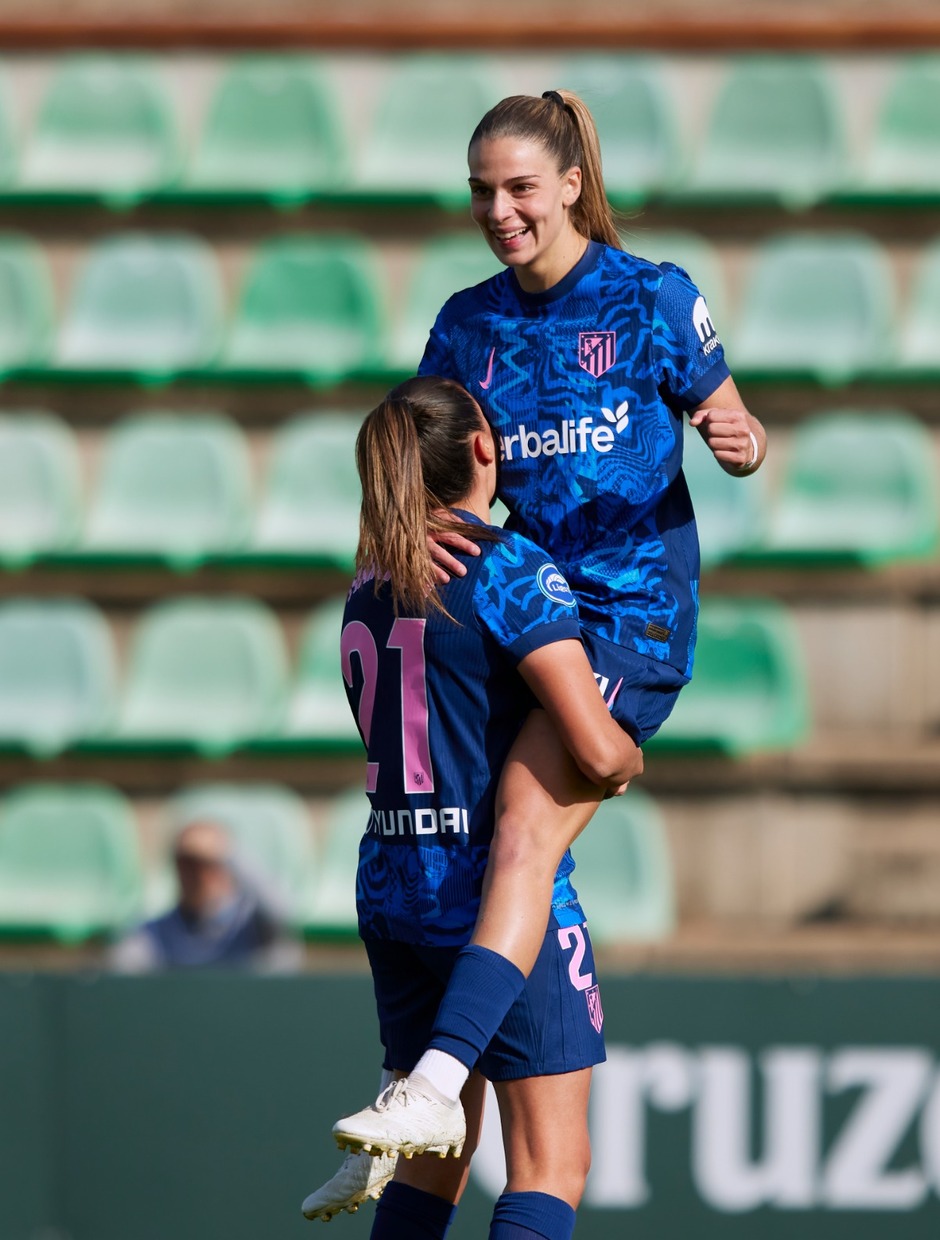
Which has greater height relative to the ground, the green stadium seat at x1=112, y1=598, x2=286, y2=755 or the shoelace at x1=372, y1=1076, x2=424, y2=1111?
the green stadium seat at x1=112, y1=598, x2=286, y2=755

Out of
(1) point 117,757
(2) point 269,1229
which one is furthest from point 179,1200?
(1) point 117,757

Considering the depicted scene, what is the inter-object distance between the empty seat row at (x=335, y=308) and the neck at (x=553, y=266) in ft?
11.7

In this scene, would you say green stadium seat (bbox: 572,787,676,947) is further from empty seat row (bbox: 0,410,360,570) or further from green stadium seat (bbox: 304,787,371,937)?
empty seat row (bbox: 0,410,360,570)

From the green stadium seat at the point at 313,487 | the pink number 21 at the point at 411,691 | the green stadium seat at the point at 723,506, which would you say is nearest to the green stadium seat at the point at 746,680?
the green stadium seat at the point at 723,506

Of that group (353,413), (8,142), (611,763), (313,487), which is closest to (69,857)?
(313,487)

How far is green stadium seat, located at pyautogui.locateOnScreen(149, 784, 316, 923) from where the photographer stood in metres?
5.52

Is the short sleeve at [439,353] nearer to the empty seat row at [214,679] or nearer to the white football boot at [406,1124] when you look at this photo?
the white football boot at [406,1124]

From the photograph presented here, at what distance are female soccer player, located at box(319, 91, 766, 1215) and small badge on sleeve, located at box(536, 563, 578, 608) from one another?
104 millimetres

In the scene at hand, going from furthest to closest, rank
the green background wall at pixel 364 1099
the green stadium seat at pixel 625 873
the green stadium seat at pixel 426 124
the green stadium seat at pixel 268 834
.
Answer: the green stadium seat at pixel 426 124 < the green stadium seat at pixel 268 834 < the green stadium seat at pixel 625 873 < the green background wall at pixel 364 1099

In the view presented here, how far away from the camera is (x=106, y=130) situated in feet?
22.1

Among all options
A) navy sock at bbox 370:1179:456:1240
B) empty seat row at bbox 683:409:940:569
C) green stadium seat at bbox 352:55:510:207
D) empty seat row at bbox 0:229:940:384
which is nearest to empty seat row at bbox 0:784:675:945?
empty seat row at bbox 683:409:940:569

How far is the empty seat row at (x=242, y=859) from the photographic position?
213 inches

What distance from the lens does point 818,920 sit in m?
5.50

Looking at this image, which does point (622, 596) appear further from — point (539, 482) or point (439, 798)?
point (439, 798)
